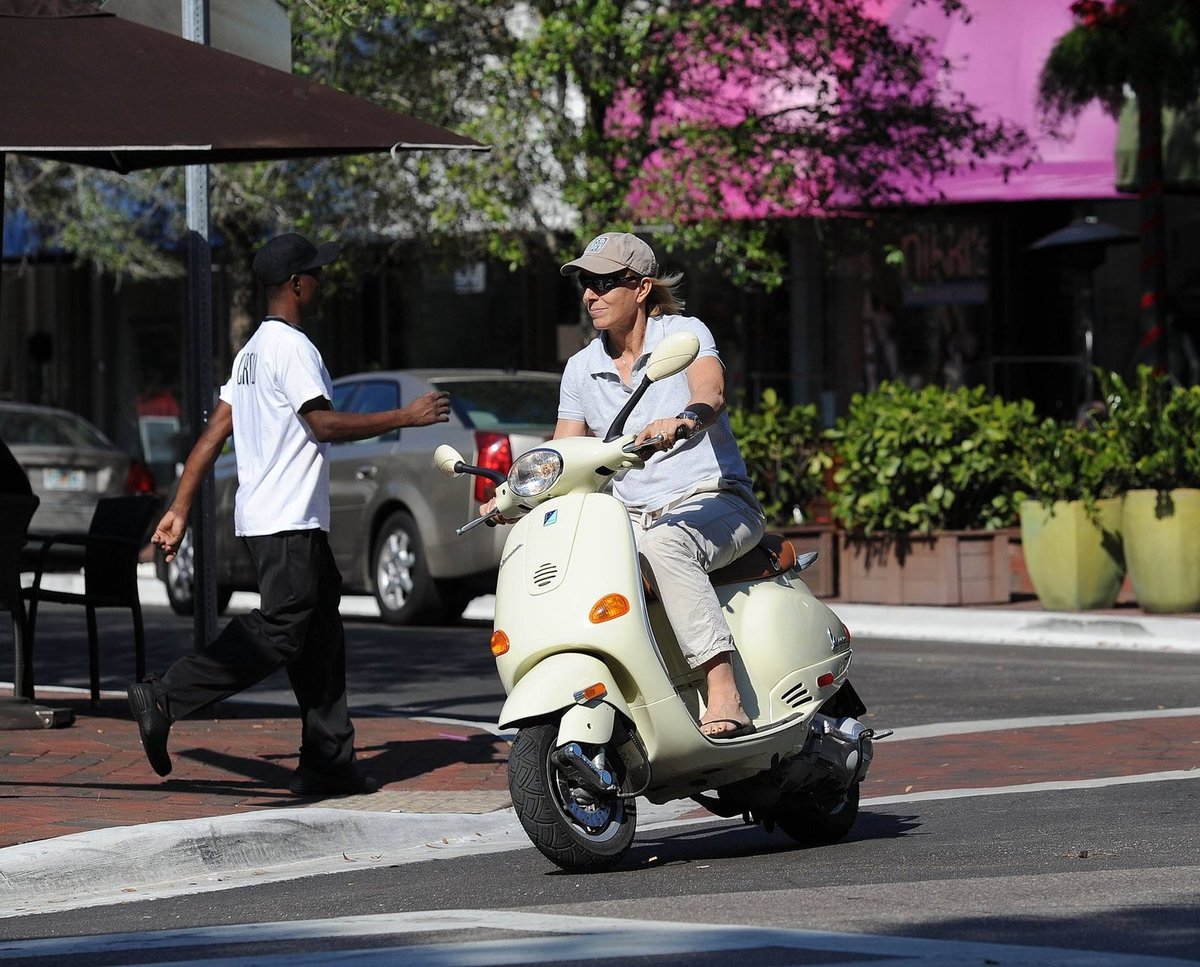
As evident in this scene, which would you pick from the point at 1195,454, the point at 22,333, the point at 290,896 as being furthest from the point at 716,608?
the point at 22,333

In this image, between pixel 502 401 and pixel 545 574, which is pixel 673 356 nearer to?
pixel 545 574

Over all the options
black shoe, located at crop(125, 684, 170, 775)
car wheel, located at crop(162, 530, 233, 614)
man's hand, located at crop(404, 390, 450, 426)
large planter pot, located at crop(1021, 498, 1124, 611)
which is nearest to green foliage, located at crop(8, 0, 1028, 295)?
car wheel, located at crop(162, 530, 233, 614)

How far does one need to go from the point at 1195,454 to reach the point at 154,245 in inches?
575

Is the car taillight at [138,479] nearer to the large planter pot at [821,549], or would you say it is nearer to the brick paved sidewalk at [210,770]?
the large planter pot at [821,549]

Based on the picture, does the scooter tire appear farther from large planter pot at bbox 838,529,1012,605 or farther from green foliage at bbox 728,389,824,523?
green foliage at bbox 728,389,824,523

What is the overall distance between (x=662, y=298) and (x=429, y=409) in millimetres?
905

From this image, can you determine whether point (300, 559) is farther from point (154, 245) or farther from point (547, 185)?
point (154, 245)

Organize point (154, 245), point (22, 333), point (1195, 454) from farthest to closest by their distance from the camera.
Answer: point (22, 333) → point (154, 245) → point (1195, 454)

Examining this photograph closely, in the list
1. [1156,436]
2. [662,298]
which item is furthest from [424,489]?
[662,298]

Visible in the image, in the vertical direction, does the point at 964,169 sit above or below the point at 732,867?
above

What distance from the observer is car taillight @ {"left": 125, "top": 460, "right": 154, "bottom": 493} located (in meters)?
20.4

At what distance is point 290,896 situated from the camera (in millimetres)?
6336

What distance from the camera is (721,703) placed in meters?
6.38

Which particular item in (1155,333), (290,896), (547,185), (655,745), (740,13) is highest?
(740,13)
